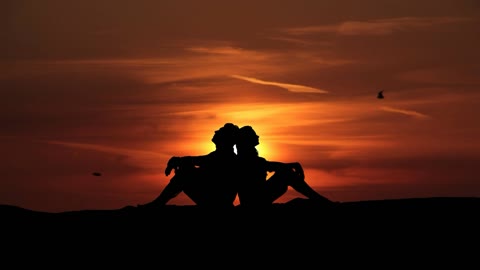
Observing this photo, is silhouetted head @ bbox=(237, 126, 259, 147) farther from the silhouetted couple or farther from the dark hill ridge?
the dark hill ridge

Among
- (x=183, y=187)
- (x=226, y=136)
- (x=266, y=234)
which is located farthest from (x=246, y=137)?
(x=266, y=234)

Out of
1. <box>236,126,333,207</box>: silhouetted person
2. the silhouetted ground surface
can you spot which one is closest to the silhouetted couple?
<box>236,126,333,207</box>: silhouetted person

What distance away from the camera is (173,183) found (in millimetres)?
24672

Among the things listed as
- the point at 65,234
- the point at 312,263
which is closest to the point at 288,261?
the point at 312,263

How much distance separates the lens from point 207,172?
24688mm

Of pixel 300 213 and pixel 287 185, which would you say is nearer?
pixel 287 185

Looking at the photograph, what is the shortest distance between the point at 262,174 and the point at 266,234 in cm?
130

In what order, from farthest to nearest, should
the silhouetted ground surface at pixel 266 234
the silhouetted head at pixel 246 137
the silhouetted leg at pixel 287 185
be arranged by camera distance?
the silhouetted head at pixel 246 137 → the silhouetted leg at pixel 287 185 → the silhouetted ground surface at pixel 266 234

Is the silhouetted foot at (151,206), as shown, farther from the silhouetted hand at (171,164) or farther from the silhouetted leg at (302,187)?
the silhouetted leg at (302,187)

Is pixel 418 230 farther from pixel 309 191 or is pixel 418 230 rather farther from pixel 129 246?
pixel 129 246

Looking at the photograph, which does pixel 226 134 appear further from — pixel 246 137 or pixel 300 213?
pixel 300 213

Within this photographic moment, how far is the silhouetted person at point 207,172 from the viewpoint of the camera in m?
24.6

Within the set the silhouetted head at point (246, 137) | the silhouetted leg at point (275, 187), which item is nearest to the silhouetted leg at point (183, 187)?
the silhouetted head at point (246, 137)

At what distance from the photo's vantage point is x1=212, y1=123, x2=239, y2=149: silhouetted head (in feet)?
80.8
